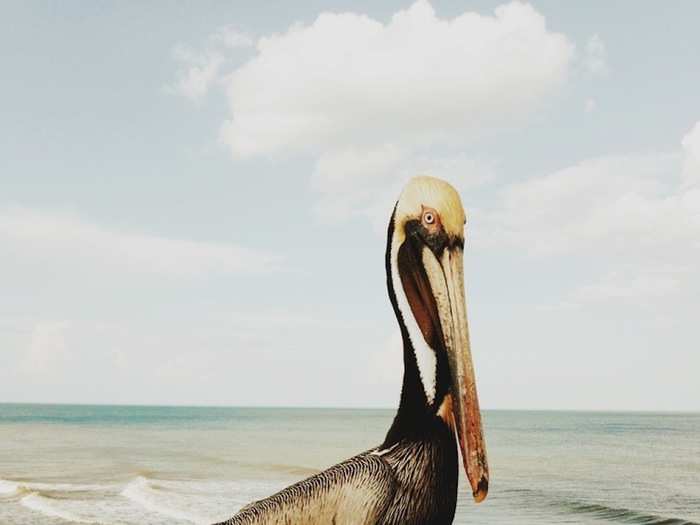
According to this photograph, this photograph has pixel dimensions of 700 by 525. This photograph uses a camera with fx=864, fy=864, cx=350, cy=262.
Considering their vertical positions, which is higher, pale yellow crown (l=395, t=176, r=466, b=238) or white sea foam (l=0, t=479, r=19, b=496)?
pale yellow crown (l=395, t=176, r=466, b=238)

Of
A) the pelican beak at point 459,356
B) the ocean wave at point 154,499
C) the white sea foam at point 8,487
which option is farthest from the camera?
the white sea foam at point 8,487

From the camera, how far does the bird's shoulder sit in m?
3.64

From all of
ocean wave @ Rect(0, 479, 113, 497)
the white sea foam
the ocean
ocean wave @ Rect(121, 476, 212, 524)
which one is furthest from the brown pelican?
the white sea foam

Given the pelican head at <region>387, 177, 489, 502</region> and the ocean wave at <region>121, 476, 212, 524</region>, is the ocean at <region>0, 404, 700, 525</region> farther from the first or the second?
the pelican head at <region>387, 177, 489, 502</region>

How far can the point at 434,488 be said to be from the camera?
374 centimetres

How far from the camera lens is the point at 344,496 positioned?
3668mm

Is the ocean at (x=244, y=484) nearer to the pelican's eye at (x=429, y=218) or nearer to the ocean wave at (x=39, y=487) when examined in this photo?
the ocean wave at (x=39, y=487)

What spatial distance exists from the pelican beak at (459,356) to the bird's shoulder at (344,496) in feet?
1.29

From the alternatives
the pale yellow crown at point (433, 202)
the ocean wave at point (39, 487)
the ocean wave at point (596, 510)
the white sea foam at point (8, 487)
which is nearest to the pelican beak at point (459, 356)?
the pale yellow crown at point (433, 202)

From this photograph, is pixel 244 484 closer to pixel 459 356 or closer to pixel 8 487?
pixel 8 487

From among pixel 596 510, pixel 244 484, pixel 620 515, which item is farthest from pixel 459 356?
pixel 244 484

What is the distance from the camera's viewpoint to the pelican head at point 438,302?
3.50m

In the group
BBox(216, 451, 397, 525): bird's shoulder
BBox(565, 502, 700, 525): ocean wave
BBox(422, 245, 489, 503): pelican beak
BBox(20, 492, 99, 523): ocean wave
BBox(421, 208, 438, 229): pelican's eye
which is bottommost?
BBox(565, 502, 700, 525): ocean wave

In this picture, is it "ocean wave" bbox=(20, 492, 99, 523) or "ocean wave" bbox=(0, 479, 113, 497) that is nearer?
"ocean wave" bbox=(20, 492, 99, 523)
